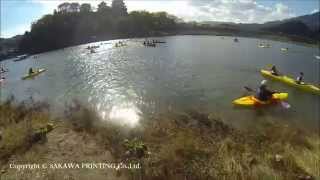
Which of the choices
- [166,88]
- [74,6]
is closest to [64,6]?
[74,6]

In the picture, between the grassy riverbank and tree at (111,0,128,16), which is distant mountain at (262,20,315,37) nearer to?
tree at (111,0,128,16)

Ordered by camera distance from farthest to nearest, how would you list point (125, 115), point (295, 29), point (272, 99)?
point (295, 29) → point (272, 99) → point (125, 115)

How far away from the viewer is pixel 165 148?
466 inches

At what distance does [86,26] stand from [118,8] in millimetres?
18376

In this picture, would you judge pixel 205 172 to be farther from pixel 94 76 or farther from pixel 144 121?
pixel 94 76

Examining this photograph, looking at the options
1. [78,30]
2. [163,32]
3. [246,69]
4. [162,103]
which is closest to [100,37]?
[78,30]

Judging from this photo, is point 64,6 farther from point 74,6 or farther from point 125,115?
point 125,115

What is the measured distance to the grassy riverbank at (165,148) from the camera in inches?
406

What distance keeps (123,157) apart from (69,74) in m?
27.3

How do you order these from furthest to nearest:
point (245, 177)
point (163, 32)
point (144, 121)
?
point (163, 32) → point (144, 121) → point (245, 177)

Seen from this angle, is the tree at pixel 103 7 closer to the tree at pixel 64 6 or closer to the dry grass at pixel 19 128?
the tree at pixel 64 6

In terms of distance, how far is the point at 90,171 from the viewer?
10.6 m

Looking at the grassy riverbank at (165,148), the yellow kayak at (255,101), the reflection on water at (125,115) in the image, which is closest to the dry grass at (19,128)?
the grassy riverbank at (165,148)

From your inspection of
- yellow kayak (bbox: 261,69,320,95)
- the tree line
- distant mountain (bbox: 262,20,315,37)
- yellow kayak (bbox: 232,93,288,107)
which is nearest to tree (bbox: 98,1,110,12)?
the tree line
